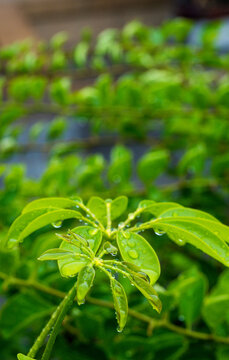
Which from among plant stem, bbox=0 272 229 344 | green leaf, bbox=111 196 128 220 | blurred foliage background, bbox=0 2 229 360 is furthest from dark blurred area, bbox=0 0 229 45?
green leaf, bbox=111 196 128 220

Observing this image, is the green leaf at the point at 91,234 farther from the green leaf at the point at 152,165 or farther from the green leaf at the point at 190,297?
the green leaf at the point at 152,165

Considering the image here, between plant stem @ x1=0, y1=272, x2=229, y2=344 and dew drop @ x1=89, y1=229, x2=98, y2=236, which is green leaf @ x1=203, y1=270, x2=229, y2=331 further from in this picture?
dew drop @ x1=89, y1=229, x2=98, y2=236

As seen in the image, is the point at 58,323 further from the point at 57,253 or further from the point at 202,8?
the point at 202,8

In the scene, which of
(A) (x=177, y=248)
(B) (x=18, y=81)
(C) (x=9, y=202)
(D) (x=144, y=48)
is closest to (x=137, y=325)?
(C) (x=9, y=202)

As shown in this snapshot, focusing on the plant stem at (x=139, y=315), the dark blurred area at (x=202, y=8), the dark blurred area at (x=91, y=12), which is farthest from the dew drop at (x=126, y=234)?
the dark blurred area at (x=202, y=8)

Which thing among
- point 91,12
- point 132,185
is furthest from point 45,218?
point 91,12
